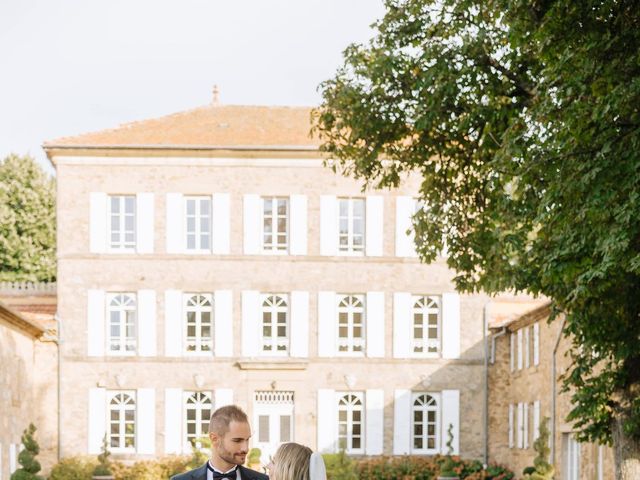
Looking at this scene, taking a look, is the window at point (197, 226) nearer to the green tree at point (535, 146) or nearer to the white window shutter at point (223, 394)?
the white window shutter at point (223, 394)

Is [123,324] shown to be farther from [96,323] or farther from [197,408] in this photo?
[197,408]

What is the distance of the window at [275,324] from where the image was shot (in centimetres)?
3550

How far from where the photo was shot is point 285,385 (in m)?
35.4

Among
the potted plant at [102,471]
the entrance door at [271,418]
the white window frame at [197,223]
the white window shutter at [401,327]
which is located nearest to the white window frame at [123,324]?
the white window frame at [197,223]

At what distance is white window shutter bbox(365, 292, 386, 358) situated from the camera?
116 ft

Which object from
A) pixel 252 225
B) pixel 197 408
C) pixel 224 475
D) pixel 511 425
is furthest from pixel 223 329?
pixel 224 475

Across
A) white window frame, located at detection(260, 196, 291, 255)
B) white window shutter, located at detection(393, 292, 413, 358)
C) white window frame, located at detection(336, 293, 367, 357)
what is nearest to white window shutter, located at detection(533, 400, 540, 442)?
white window shutter, located at detection(393, 292, 413, 358)

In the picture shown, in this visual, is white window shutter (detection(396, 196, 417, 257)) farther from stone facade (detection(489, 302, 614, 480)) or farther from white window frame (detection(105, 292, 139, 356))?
white window frame (detection(105, 292, 139, 356))

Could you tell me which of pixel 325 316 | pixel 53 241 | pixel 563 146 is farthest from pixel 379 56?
pixel 53 241

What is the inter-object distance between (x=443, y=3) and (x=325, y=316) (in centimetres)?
1934

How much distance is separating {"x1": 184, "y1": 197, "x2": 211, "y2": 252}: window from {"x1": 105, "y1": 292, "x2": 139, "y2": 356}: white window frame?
215 cm

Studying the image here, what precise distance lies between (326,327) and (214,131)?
21.0 feet

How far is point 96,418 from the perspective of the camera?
3472 centimetres

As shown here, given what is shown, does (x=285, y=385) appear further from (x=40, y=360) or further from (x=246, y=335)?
(x=40, y=360)
